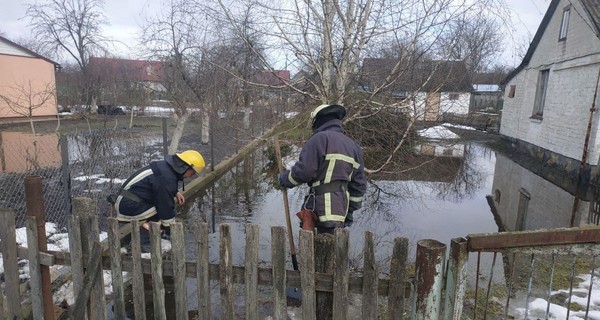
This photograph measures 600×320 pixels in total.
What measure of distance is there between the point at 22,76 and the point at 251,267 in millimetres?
28740

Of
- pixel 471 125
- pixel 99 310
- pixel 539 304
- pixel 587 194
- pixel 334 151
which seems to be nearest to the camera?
pixel 99 310

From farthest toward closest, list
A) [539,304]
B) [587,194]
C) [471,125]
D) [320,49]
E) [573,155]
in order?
[471,125]
[573,155]
[587,194]
[320,49]
[539,304]

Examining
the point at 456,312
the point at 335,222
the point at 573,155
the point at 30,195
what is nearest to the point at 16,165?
the point at 30,195

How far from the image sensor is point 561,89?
1334cm

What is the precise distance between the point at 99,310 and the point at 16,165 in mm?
9834

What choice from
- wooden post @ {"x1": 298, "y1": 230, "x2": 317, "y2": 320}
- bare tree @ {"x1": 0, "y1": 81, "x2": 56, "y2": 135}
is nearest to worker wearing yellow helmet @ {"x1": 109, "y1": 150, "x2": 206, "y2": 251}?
wooden post @ {"x1": 298, "y1": 230, "x2": 317, "y2": 320}

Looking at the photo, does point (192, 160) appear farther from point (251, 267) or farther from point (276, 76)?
point (251, 267)

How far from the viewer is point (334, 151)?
10.3 ft

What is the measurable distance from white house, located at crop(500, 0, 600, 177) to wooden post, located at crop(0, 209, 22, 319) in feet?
42.1

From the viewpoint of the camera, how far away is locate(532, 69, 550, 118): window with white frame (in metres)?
15.7

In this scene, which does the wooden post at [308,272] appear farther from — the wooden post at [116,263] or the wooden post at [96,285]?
the wooden post at [96,285]

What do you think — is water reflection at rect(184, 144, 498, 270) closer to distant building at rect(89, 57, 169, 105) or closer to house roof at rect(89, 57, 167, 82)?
distant building at rect(89, 57, 169, 105)

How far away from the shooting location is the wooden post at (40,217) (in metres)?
2.59

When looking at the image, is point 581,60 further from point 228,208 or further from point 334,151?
point 334,151
